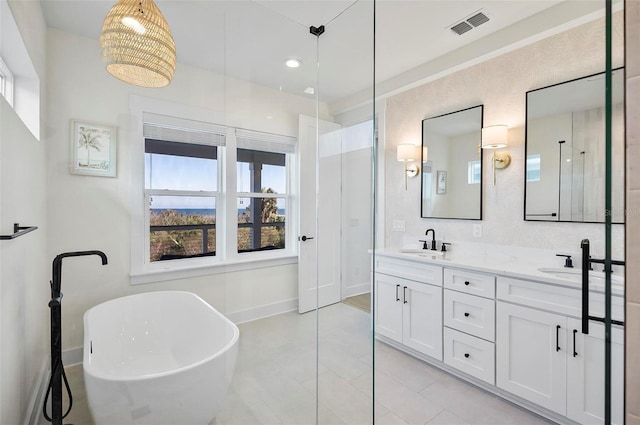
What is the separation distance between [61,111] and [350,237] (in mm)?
2008

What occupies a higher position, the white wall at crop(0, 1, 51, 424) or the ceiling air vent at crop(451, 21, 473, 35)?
the ceiling air vent at crop(451, 21, 473, 35)

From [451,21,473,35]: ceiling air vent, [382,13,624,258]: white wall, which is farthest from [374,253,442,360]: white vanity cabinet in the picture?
[451,21,473,35]: ceiling air vent

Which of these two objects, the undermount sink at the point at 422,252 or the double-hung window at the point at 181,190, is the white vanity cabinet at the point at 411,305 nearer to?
the undermount sink at the point at 422,252

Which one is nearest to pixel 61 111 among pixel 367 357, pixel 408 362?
pixel 367 357

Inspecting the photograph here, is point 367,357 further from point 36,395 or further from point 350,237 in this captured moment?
point 36,395

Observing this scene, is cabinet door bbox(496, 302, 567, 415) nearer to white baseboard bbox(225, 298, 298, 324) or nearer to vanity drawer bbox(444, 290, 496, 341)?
vanity drawer bbox(444, 290, 496, 341)

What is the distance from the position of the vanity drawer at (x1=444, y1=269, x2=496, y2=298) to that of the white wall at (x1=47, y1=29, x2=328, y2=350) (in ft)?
3.81

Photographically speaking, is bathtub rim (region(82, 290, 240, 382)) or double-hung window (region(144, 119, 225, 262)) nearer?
Answer: bathtub rim (region(82, 290, 240, 382))

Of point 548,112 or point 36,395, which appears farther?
point 548,112

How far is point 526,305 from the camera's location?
1.88 meters

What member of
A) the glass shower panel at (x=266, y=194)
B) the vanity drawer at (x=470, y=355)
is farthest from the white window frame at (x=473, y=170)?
the glass shower panel at (x=266, y=194)

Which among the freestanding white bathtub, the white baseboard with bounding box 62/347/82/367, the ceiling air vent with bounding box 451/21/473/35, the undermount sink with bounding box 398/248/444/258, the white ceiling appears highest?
the ceiling air vent with bounding box 451/21/473/35

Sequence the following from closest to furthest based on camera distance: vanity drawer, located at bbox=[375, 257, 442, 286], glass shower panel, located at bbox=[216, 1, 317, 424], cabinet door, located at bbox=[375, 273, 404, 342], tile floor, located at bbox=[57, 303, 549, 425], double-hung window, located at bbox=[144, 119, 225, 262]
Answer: tile floor, located at bbox=[57, 303, 549, 425]
glass shower panel, located at bbox=[216, 1, 317, 424]
double-hung window, located at bbox=[144, 119, 225, 262]
vanity drawer, located at bbox=[375, 257, 442, 286]
cabinet door, located at bbox=[375, 273, 404, 342]

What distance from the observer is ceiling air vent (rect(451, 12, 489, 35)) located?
2.20 metres
